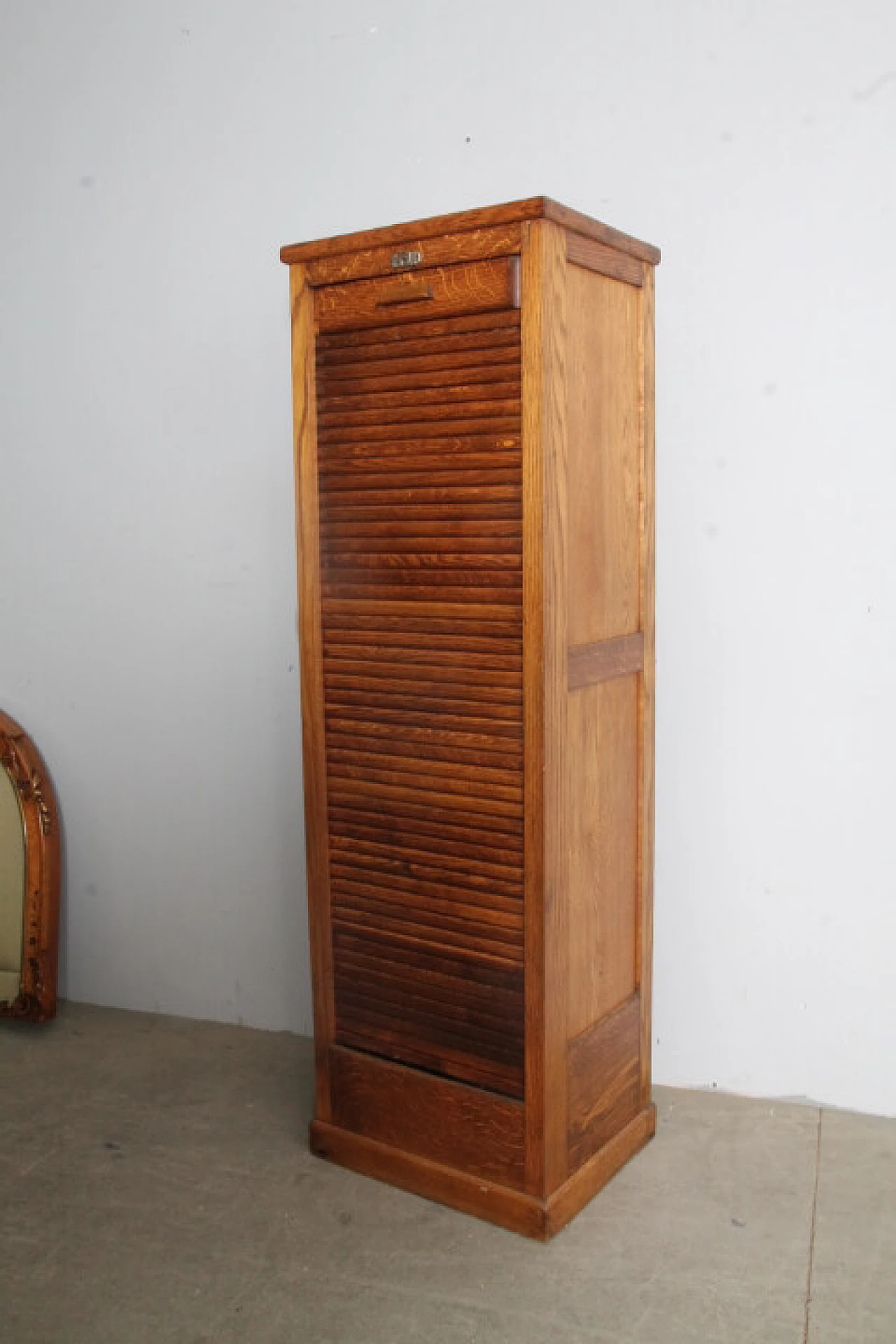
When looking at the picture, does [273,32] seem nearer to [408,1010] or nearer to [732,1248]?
[408,1010]

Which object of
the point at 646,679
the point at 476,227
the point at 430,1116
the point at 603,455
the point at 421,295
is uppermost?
the point at 476,227

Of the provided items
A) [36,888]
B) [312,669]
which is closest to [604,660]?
[312,669]

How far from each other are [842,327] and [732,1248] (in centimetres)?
186

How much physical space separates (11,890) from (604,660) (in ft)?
6.18

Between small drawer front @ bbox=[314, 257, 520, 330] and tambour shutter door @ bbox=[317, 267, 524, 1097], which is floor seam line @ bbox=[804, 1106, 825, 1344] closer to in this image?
tambour shutter door @ bbox=[317, 267, 524, 1097]

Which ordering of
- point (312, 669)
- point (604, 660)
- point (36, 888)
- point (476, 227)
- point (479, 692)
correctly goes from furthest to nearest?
point (36, 888), point (312, 669), point (604, 660), point (479, 692), point (476, 227)

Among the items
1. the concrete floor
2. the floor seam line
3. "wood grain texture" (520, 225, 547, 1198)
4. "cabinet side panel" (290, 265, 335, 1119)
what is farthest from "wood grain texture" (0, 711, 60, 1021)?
the floor seam line

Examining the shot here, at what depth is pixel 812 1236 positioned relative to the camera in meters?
2.42

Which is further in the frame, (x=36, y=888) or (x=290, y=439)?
(x=36, y=888)

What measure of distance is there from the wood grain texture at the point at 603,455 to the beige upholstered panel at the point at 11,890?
1828 mm

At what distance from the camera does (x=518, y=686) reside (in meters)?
2.35

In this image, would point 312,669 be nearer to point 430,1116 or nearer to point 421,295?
point 421,295

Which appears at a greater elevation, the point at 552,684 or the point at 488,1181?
the point at 552,684

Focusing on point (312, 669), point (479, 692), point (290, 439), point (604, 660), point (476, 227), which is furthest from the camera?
point (290, 439)
